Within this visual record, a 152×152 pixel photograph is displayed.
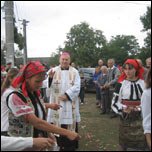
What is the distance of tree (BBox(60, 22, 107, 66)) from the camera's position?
4519 centimetres

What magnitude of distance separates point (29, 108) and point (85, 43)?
46.5 m

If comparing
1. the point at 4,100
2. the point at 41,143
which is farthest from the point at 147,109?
the point at 4,100

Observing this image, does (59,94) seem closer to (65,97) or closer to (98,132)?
(65,97)

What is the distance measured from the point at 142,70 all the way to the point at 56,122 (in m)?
2.21

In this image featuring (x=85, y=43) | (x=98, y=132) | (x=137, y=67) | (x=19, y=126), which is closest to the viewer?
(x=19, y=126)

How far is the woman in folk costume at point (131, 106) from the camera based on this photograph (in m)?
3.12

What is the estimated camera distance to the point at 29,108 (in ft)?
6.26

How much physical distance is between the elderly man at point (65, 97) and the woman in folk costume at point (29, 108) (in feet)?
6.93

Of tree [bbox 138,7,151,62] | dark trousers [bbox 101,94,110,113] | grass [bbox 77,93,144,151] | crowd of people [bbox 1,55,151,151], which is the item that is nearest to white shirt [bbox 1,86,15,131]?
crowd of people [bbox 1,55,151,151]

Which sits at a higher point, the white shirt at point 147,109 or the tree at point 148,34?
the tree at point 148,34

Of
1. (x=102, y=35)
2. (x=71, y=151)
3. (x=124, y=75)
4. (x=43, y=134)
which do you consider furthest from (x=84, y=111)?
(x=102, y=35)

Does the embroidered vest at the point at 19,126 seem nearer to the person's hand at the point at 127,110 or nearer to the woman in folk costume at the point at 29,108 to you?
the woman in folk costume at the point at 29,108

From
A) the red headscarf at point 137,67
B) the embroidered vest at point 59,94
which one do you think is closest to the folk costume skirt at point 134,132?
the red headscarf at point 137,67

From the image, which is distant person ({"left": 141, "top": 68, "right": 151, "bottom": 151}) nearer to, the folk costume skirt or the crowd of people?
the crowd of people
